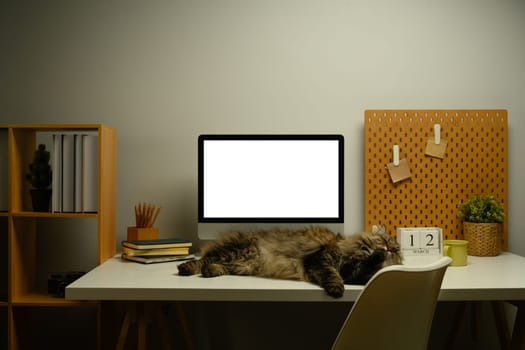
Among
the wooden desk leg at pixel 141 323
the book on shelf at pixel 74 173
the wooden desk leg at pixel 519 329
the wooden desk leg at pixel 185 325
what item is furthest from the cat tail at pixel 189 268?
the wooden desk leg at pixel 519 329

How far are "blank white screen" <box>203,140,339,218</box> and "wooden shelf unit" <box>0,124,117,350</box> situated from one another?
0.42 meters

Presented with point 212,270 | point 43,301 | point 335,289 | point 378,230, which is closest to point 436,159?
point 378,230

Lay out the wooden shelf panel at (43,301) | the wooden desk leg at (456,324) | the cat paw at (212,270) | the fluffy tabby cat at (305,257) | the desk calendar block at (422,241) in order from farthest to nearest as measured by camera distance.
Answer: the wooden desk leg at (456,324)
the desk calendar block at (422,241)
the wooden shelf panel at (43,301)
the cat paw at (212,270)
the fluffy tabby cat at (305,257)

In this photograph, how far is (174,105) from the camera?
262 cm

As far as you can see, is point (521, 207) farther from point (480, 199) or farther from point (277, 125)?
point (277, 125)

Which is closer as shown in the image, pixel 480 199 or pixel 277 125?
pixel 480 199

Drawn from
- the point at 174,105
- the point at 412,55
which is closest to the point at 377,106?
the point at 412,55

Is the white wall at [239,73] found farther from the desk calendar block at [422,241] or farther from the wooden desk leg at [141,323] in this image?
the wooden desk leg at [141,323]

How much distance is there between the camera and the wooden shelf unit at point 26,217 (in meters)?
2.22

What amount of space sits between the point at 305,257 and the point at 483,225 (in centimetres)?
91

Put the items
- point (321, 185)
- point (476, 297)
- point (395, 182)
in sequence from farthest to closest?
point (395, 182) → point (321, 185) → point (476, 297)

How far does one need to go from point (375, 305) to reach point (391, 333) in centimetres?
11

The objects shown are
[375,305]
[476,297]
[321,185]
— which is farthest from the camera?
[321,185]

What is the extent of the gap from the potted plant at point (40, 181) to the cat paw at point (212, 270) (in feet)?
2.53
